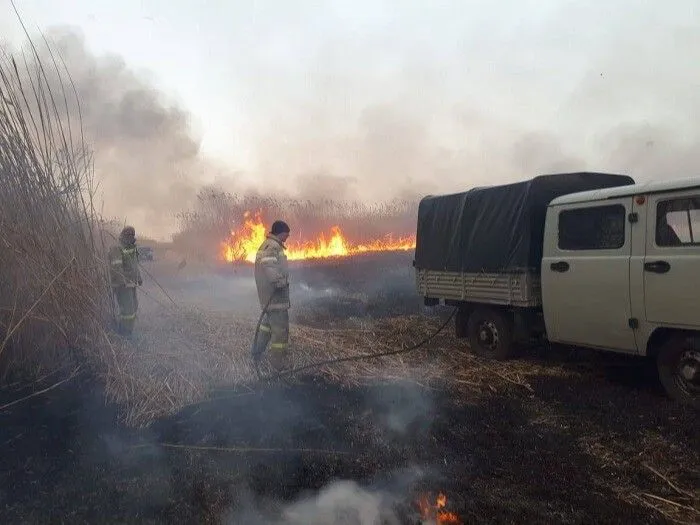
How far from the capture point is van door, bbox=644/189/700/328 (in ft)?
16.3

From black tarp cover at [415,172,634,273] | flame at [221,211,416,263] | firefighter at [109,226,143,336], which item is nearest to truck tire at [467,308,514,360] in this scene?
black tarp cover at [415,172,634,273]

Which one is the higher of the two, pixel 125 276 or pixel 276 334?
pixel 125 276

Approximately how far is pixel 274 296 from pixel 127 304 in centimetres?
264

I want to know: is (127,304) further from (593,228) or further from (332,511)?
(593,228)

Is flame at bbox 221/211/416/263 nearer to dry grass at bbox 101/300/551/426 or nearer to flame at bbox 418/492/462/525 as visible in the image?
dry grass at bbox 101/300/551/426

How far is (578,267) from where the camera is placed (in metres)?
6.11

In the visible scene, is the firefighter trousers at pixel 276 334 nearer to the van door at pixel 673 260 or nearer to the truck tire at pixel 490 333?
the truck tire at pixel 490 333

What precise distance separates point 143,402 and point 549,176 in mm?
6019

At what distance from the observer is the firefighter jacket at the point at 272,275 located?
6.61 m

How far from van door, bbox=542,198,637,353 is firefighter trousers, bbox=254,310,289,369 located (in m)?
3.54

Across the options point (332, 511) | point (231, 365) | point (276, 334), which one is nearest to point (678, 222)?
point (332, 511)

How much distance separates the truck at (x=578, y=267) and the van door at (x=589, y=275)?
0.01m

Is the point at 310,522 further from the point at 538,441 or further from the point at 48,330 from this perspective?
the point at 48,330

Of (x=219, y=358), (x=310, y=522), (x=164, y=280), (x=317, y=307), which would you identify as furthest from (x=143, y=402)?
(x=164, y=280)
